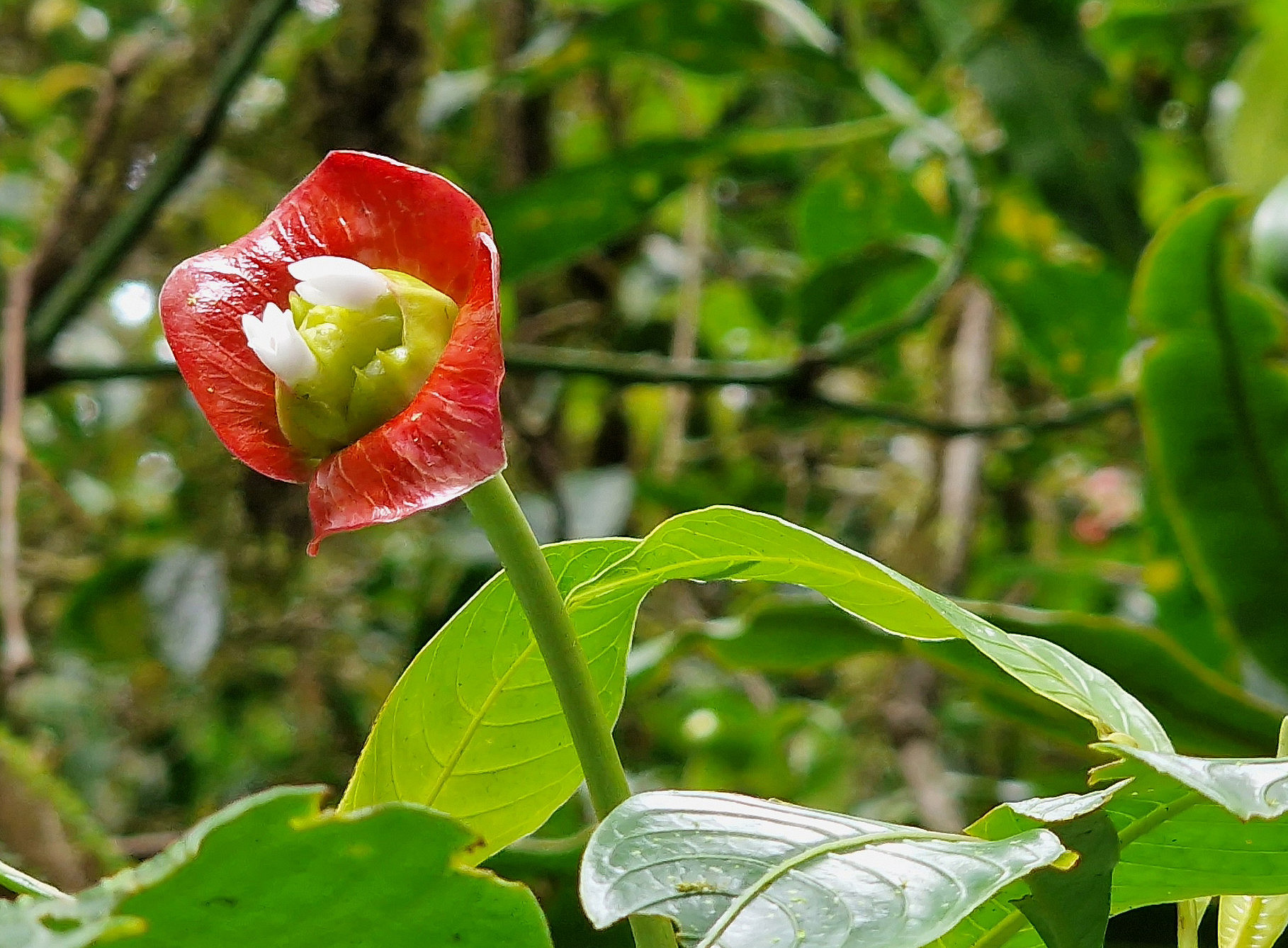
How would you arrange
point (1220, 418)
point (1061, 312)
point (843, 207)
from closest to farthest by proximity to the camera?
point (1220, 418), point (1061, 312), point (843, 207)

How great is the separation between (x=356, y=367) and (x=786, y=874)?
0.45 feet

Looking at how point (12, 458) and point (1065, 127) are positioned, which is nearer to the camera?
point (12, 458)

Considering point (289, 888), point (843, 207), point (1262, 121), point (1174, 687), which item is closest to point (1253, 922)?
point (289, 888)

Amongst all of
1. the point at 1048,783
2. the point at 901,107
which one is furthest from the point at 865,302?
the point at 1048,783

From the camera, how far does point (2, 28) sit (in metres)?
1.89

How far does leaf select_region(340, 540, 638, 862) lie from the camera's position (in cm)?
34

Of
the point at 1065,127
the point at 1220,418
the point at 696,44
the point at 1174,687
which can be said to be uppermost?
the point at 696,44

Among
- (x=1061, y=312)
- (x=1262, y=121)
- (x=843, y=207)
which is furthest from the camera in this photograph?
(x=843, y=207)

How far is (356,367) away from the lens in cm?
27

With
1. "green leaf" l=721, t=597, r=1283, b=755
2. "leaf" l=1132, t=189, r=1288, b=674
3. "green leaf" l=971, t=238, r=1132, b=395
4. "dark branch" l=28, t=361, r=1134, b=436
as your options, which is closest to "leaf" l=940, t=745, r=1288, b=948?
"green leaf" l=721, t=597, r=1283, b=755

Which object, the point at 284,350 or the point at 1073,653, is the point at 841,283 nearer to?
the point at 1073,653

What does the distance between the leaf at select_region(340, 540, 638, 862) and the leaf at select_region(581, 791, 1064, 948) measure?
0.09 m

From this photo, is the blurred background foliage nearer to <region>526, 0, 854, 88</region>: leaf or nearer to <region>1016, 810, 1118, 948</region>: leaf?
<region>526, 0, 854, 88</region>: leaf

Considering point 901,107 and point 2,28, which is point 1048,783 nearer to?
point 901,107
